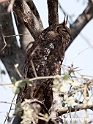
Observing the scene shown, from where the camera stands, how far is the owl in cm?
192

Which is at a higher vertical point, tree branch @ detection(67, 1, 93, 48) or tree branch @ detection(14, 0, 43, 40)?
Result: tree branch @ detection(67, 1, 93, 48)

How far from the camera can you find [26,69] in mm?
2006

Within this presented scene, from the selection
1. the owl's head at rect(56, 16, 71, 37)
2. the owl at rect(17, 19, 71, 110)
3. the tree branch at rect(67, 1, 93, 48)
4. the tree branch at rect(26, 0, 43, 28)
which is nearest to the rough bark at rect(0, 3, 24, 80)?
the tree branch at rect(67, 1, 93, 48)

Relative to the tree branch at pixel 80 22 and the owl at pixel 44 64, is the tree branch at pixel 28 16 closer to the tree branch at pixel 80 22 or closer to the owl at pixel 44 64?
the owl at pixel 44 64

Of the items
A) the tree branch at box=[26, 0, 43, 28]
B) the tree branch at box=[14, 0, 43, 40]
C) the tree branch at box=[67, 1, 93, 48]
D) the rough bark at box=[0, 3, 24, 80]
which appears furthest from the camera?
the tree branch at box=[67, 1, 93, 48]

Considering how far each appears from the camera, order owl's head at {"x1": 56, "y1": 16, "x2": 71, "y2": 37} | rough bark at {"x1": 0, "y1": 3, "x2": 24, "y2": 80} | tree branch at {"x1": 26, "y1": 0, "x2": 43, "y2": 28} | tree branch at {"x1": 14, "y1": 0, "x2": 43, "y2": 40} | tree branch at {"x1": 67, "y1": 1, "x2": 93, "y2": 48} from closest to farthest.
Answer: owl's head at {"x1": 56, "y1": 16, "x2": 71, "y2": 37}, tree branch at {"x1": 14, "y1": 0, "x2": 43, "y2": 40}, tree branch at {"x1": 26, "y1": 0, "x2": 43, "y2": 28}, rough bark at {"x1": 0, "y1": 3, "x2": 24, "y2": 80}, tree branch at {"x1": 67, "y1": 1, "x2": 93, "y2": 48}

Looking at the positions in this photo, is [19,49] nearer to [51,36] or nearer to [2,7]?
[2,7]

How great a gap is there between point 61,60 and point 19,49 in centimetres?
241

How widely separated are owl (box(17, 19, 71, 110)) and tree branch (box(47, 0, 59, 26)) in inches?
13.9

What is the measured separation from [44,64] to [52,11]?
58 cm

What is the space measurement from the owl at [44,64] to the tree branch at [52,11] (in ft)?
1.16

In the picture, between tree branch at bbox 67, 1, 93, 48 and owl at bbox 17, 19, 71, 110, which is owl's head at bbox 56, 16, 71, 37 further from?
tree branch at bbox 67, 1, 93, 48

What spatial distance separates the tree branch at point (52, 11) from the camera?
2.45 m

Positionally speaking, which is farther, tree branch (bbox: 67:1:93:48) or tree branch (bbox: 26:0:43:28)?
tree branch (bbox: 67:1:93:48)
